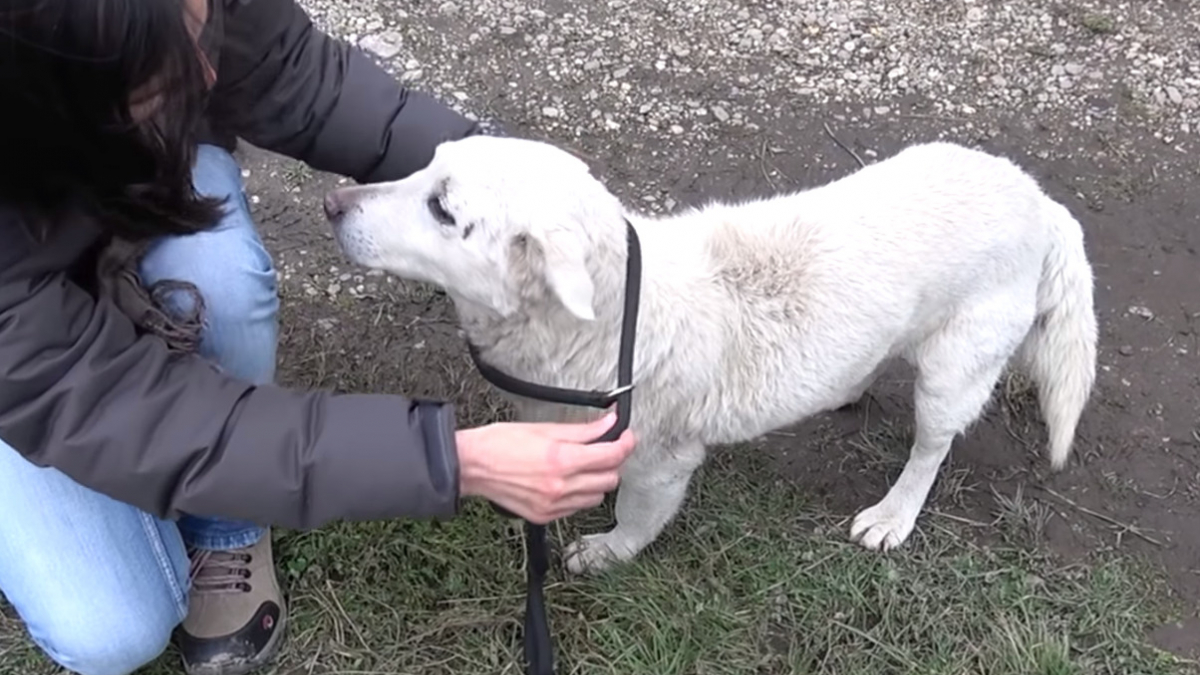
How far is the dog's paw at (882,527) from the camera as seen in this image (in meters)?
2.91

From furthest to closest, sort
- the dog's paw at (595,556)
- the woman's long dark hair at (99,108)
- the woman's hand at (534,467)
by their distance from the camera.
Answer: the dog's paw at (595,556), the woman's hand at (534,467), the woman's long dark hair at (99,108)

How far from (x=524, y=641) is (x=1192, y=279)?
2.26 m

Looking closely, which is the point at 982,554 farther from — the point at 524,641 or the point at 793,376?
the point at 524,641

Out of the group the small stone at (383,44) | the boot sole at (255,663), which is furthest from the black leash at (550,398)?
the small stone at (383,44)

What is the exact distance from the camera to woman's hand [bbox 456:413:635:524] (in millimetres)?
1932

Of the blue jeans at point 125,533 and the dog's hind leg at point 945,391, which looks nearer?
the blue jeans at point 125,533

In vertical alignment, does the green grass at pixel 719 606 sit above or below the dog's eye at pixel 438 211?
below

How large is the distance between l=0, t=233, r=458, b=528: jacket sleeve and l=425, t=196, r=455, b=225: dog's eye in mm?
409

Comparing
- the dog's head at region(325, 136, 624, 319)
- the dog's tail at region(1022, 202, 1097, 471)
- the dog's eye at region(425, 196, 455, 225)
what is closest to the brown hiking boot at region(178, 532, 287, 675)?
the dog's head at region(325, 136, 624, 319)

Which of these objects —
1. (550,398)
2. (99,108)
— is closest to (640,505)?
(550,398)

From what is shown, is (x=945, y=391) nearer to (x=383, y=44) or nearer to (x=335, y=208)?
(x=335, y=208)

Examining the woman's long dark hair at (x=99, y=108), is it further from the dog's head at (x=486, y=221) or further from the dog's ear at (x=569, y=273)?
the dog's ear at (x=569, y=273)

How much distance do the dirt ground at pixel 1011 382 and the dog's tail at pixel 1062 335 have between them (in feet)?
0.96

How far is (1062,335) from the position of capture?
2.76 meters
